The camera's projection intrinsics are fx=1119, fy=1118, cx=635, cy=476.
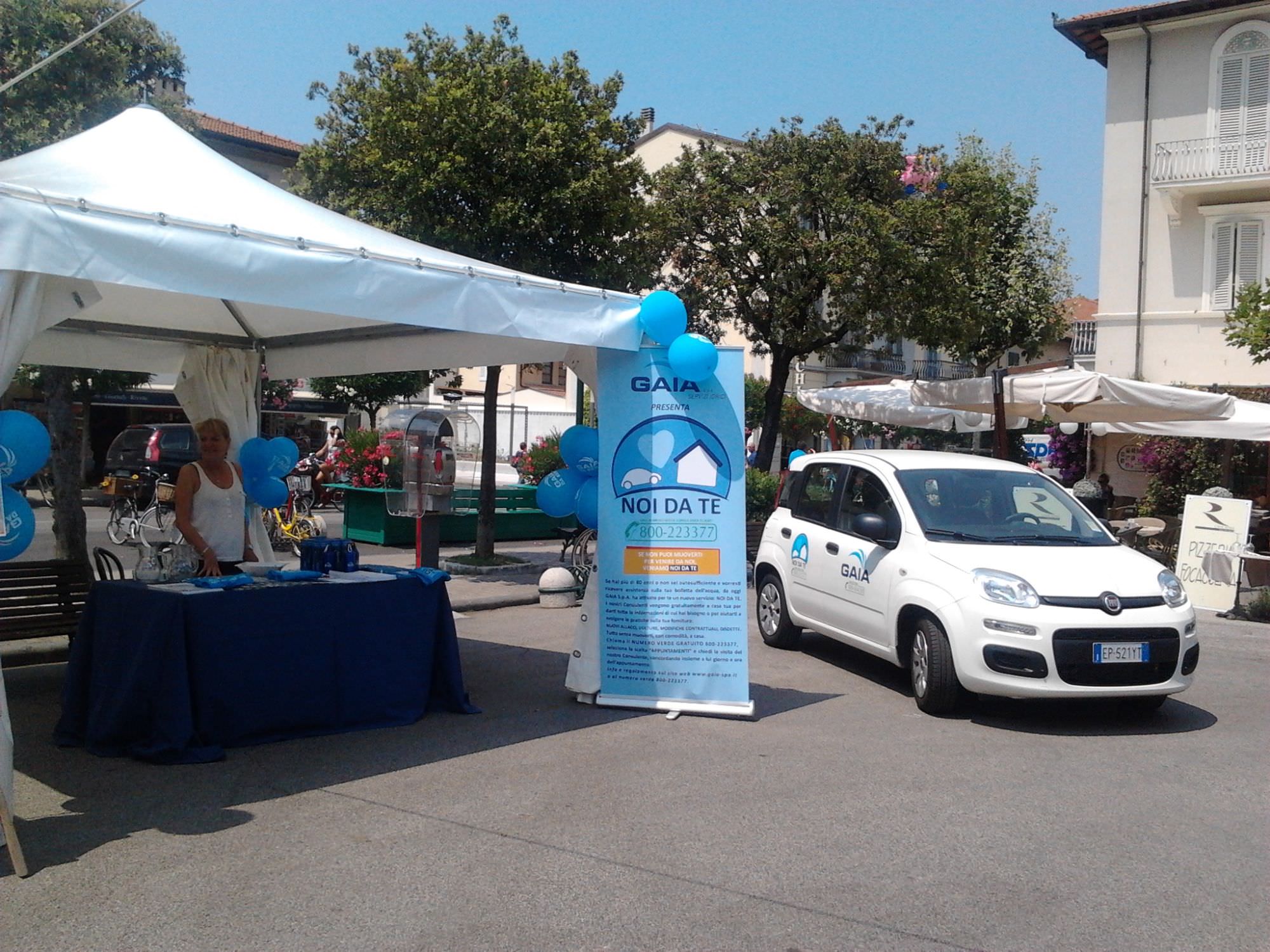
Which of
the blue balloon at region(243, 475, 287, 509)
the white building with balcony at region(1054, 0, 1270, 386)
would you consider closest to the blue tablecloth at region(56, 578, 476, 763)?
the blue balloon at region(243, 475, 287, 509)

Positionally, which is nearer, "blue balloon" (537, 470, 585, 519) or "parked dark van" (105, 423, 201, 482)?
"blue balloon" (537, 470, 585, 519)

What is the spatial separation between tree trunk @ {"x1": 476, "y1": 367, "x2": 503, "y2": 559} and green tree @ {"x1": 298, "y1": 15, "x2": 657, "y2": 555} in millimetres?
108

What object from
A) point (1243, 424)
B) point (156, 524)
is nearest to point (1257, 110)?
point (1243, 424)

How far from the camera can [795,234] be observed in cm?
1784

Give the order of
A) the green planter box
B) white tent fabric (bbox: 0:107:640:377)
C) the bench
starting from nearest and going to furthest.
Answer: white tent fabric (bbox: 0:107:640:377) → the bench → the green planter box

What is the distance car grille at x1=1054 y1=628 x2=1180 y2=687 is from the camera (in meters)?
6.98

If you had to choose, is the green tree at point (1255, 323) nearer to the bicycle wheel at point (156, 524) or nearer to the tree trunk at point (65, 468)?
the tree trunk at point (65, 468)

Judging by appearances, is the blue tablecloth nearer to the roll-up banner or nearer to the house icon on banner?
the roll-up banner

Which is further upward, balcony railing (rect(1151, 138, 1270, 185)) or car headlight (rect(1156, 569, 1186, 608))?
balcony railing (rect(1151, 138, 1270, 185))

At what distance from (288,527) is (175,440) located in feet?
24.4

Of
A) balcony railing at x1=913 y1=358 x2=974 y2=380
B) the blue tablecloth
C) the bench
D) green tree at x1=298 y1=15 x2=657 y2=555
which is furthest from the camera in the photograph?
balcony railing at x1=913 y1=358 x2=974 y2=380

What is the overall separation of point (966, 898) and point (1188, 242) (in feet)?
75.3

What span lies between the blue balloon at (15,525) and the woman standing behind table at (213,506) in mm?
1444

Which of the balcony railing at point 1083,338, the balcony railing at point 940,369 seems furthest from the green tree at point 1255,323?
the balcony railing at point 940,369
